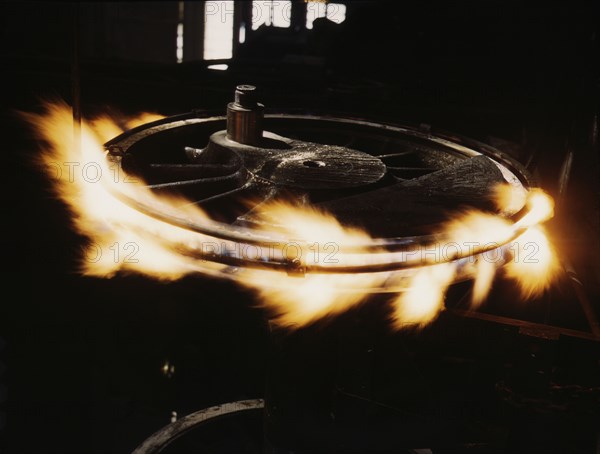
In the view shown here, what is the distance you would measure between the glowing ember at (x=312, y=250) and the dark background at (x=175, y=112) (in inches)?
62.9

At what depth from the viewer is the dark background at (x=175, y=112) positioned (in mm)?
3965

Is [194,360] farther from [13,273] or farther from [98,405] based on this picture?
[13,273]

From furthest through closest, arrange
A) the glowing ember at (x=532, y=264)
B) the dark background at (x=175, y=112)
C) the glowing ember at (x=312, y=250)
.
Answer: the dark background at (x=175, y=112) < the glowing ember at (x=532, y=264) < the glowing ember at (x=312, y=250)

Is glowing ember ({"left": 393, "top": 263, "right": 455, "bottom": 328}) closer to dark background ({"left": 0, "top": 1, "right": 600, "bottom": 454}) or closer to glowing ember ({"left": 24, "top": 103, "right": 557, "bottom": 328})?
glowing ember ({"left": 24, "top": 103, "right": 557, "bottom": 328})

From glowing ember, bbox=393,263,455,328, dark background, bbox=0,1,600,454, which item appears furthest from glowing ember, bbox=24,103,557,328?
dark background, bbox=0,1,600,454

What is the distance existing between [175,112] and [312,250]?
2842mm

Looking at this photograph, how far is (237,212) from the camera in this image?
245cm

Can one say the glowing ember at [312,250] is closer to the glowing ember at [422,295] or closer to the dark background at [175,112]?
the glowing ember at [422,295]

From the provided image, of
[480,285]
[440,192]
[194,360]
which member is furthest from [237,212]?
[194,360]

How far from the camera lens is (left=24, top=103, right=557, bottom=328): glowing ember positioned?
73.3 inches

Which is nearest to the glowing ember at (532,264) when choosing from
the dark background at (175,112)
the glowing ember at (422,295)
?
the glowing ember at (422,295)

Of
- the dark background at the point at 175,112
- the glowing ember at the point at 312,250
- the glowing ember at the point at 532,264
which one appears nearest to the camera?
the glowing ember at the point at 312,250

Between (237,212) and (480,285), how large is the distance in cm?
97

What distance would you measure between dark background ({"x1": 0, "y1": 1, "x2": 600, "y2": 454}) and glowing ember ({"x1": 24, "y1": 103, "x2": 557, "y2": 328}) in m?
1.60
